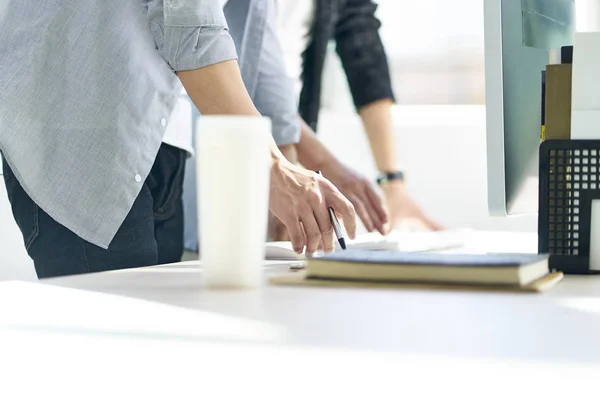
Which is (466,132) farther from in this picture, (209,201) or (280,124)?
(209,201)

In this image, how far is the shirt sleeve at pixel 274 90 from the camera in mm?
1947

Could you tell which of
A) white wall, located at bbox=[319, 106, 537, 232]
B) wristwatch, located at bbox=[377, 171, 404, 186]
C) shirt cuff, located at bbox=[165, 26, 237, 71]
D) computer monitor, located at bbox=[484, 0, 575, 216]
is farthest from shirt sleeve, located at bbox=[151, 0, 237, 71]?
white wall, located at bbox=[319, 106, 537, 232]

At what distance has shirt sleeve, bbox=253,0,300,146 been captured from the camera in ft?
6.39

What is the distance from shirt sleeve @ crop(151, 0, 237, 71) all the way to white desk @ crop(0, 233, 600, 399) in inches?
23.1

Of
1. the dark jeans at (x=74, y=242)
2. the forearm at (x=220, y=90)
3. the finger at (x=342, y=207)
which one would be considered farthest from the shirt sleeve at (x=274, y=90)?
the finger at (x=342, y=207)

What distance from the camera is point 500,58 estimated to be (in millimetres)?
1147

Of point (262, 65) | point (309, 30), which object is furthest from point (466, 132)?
point (262, 65)

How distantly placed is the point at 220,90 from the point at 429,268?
563 mm

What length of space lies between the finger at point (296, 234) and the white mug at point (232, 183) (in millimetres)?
354

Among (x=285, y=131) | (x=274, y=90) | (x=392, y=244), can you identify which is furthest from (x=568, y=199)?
(x=274, y=90)

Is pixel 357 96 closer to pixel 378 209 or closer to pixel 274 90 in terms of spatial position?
pixel 274 90

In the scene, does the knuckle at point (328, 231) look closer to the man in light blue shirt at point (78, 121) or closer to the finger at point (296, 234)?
the finger at point (296, 234)

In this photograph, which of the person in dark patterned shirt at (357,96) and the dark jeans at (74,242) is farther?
the person in dark patterned shirt at (357,96)

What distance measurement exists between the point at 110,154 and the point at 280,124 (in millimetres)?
658
